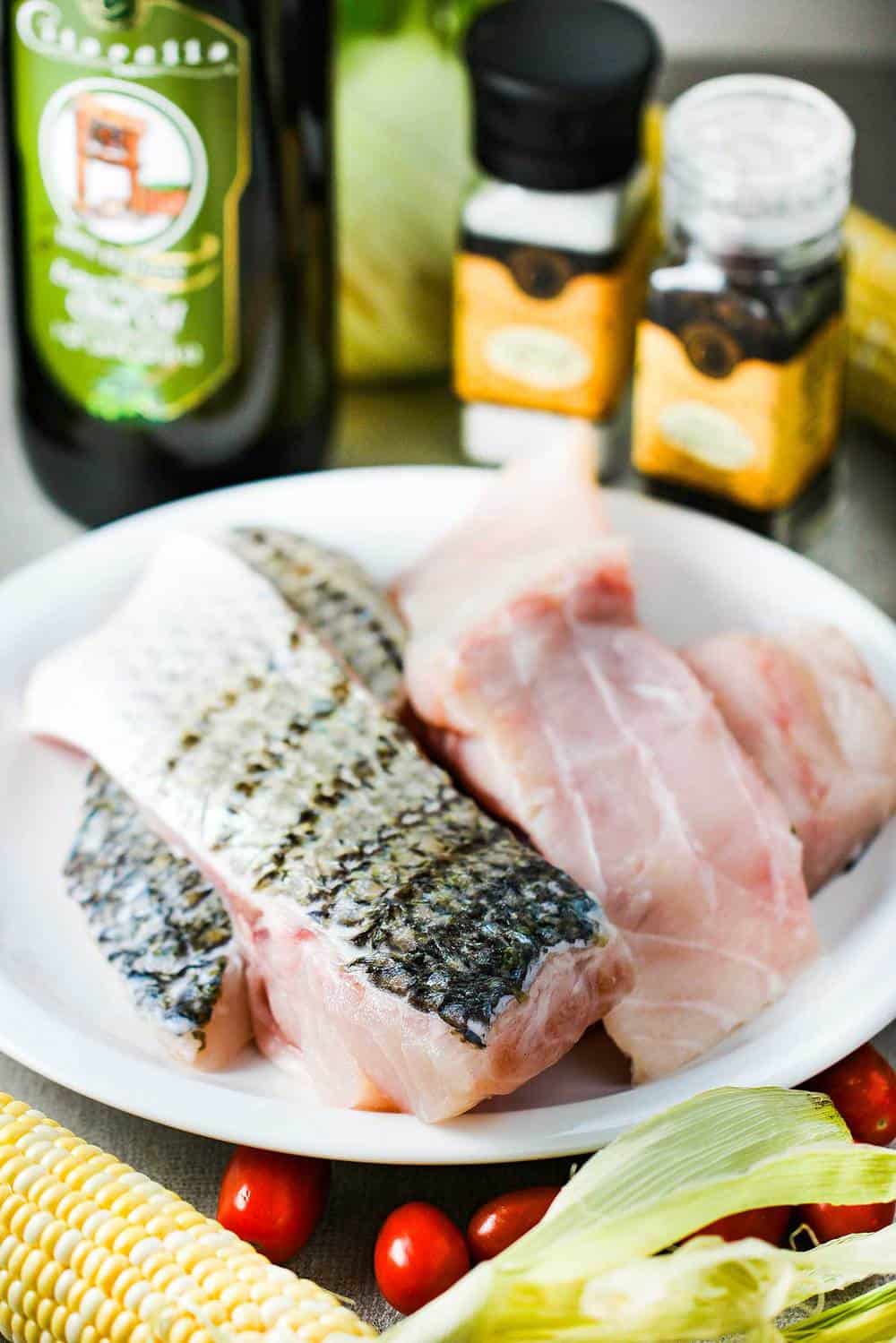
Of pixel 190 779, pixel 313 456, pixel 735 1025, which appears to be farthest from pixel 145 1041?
pixel 313 456

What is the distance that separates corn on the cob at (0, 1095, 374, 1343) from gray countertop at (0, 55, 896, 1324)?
0.17m

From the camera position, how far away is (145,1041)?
144 cm

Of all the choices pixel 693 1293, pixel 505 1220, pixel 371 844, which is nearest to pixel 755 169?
pixel 371 844

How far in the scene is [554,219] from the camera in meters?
1.93

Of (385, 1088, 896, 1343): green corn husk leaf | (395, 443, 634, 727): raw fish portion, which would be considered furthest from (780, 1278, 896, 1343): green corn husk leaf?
(395, 443, 634, 727): raw fish portion

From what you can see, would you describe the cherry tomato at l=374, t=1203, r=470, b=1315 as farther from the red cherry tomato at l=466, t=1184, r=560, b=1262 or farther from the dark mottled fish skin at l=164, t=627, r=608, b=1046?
the dark mottled fish skin at l=164, t=627, r=608, b=1046

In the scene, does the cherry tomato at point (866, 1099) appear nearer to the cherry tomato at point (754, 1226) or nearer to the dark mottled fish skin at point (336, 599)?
the cherry tomato at point (754, 1226)

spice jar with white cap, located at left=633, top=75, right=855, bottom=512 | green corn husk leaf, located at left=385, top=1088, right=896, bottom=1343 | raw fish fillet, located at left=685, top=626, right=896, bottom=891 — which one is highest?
spice jar with white cap, located at left=633, top=75, right=855, bottom=512

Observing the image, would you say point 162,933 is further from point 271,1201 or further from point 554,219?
point 554,219

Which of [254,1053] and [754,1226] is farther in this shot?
[254,1053]

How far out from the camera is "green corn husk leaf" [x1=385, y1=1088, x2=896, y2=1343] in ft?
3.50

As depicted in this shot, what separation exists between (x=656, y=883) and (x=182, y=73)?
0.87 m

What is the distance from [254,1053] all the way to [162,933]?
0.11m

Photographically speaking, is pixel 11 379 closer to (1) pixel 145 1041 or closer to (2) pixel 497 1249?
(1) pixel 145 1041
